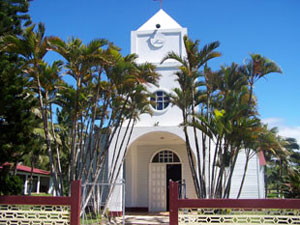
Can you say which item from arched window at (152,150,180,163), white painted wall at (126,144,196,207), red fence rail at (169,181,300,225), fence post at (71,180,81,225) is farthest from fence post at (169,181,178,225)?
arched window at (152,150,180,163)

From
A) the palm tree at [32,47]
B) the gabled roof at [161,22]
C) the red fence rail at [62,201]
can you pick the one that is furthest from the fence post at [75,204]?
the gabled roof at [161,22]

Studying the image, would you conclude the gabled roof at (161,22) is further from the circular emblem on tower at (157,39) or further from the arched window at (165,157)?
the arched window at (165,157)

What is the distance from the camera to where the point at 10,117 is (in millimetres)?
→ 10891

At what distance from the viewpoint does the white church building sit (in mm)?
14453

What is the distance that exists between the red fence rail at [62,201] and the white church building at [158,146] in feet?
23.6

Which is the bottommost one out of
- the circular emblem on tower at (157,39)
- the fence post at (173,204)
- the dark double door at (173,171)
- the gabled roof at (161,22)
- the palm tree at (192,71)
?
the fence post at (173,204)

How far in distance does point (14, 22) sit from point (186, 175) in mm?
9474

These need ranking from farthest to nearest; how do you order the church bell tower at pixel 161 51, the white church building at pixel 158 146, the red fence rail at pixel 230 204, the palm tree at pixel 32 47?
the white church building at pixel 158 146
the church bell tower at pixel 161 51
the palm tree at pixel 32 47
the red fence rail at pixel 230 204

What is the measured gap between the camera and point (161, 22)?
16.0m

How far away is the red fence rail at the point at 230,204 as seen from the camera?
6.64 metres

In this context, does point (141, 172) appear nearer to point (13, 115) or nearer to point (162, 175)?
point (162, 175)

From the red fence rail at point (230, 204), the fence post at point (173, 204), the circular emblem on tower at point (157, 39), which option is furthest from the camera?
the circular emblem on tower at point (157, 39)

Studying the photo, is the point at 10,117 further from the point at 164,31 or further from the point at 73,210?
the point at 164,31

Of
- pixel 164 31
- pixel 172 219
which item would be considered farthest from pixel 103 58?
pixel 164 31
